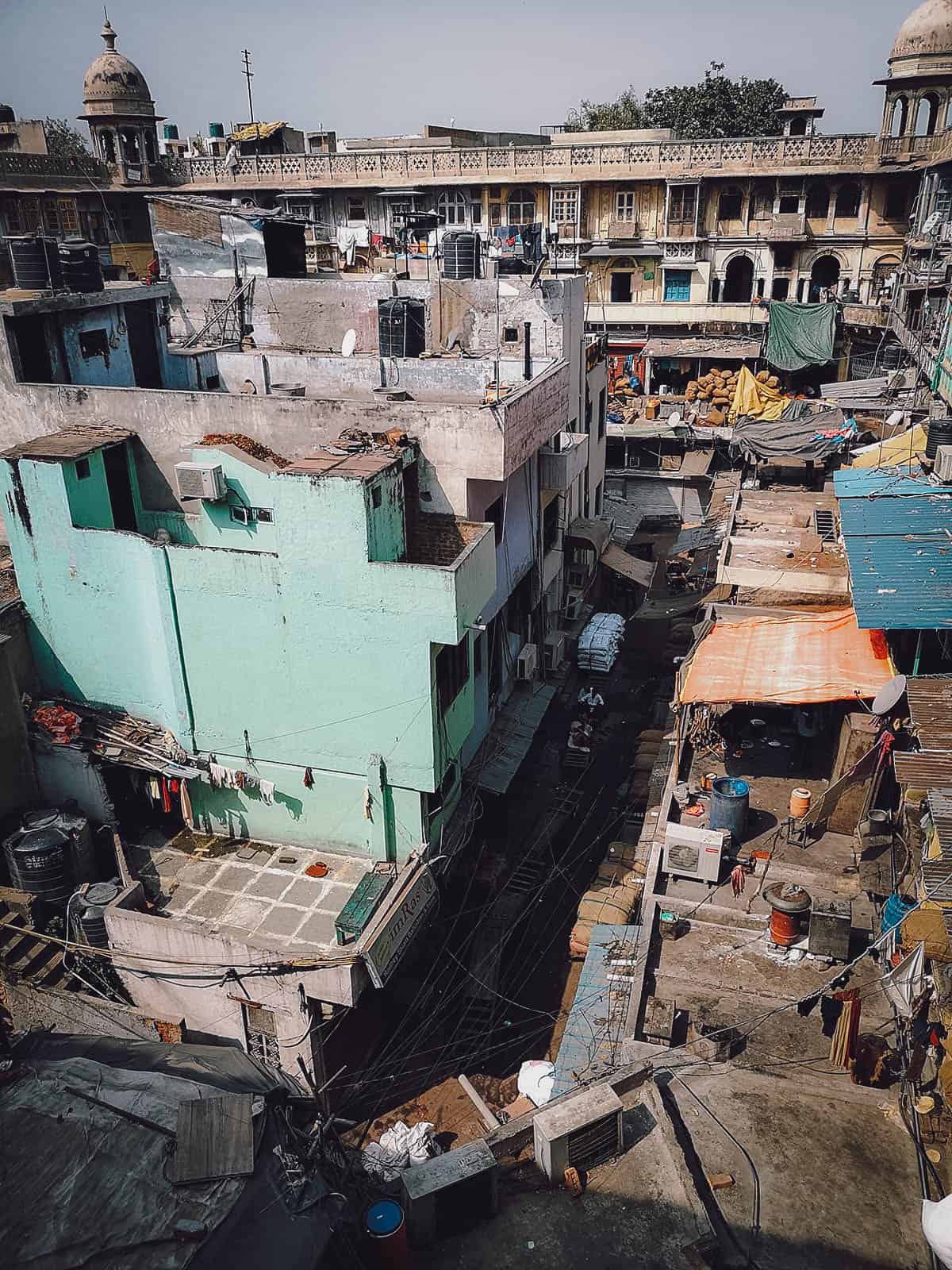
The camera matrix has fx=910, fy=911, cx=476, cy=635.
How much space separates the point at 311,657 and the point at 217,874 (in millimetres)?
4979

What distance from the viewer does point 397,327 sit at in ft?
83.6

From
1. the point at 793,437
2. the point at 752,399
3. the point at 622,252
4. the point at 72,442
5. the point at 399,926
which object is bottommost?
the point at 399,926

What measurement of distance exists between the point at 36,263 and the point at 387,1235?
77.8ft

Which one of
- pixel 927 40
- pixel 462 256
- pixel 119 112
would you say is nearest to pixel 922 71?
pixel 927 40

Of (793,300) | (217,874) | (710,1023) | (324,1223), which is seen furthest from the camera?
(793,300)

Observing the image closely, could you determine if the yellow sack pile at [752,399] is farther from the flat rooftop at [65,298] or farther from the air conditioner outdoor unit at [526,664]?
the flat rooftop at [65,298]

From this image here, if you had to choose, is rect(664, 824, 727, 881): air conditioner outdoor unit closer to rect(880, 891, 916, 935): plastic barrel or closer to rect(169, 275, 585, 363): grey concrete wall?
rect(880, 891, 916, 935): plastic barrel

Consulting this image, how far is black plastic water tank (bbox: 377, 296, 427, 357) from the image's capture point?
2542 centimetres

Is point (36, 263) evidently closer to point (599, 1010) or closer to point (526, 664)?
point (526, 664)

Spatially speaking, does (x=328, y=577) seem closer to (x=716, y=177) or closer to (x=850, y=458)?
(x=850, y=458)

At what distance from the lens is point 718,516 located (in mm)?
31703

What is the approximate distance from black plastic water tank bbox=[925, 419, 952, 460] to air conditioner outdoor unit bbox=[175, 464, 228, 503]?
17.5 metres

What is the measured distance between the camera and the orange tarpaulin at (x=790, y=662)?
16.5 metres

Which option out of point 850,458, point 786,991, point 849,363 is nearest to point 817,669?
point 786,991
